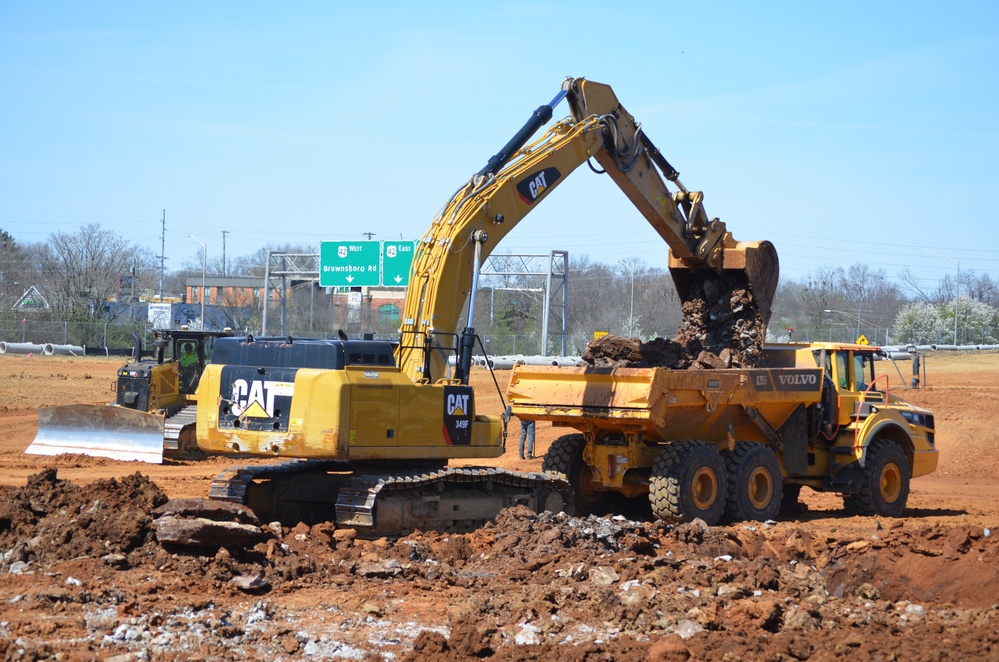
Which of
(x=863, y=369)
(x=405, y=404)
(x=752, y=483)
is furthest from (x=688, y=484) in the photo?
(x=863, y=369)

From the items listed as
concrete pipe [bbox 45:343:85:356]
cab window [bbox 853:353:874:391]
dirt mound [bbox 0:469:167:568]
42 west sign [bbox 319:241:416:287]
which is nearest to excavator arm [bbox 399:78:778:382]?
cab window [bbox 853:353:874:391]

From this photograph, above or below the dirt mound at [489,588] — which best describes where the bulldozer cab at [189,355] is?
above

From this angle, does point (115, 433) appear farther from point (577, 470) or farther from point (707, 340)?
point (707, 340)

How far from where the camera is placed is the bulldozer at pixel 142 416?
19.3 metres

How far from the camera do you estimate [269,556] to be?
10.1 meters

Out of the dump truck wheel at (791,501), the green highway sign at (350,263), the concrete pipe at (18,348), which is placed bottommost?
the dump truck wheel at (791,501)

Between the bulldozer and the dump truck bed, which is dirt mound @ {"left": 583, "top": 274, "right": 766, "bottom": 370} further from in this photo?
the bulldozer

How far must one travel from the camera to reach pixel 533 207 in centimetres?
1238

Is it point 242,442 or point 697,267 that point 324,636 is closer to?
point 242,442

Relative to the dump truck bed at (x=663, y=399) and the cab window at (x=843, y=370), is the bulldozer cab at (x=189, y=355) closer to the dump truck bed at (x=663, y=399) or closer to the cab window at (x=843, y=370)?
the dump truck bed at (x=663, y=399)

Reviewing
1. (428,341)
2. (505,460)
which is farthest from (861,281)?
(428,341)

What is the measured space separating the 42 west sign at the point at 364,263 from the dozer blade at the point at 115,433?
22.1m

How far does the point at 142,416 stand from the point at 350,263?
2385cm

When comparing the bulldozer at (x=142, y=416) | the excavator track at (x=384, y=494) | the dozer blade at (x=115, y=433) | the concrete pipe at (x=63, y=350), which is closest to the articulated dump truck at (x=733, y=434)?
the excavator track at (x=384, y=494)
